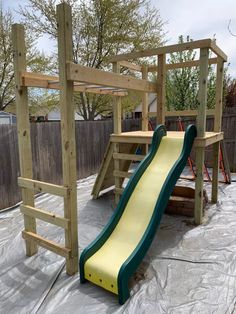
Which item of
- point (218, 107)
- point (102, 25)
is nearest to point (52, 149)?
point (218, 107)

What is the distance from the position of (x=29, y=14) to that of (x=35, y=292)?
9513mm

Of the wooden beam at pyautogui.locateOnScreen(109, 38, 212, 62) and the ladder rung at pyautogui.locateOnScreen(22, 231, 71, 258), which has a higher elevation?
the wooden beam at pyautogui.locateOnScreen(109, 38, 212, 62)

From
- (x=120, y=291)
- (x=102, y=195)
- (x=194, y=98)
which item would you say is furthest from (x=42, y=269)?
(x=194, y=98)

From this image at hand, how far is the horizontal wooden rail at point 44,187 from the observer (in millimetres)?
2445

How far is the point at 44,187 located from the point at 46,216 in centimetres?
30

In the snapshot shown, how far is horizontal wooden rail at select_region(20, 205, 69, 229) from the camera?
8.16 ft

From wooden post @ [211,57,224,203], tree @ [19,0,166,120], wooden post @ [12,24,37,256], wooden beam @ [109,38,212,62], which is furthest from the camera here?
tree @ [19,0,166,120]

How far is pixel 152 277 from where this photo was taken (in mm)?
2439

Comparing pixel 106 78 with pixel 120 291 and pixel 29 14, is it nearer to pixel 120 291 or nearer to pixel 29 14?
pixel 120 291

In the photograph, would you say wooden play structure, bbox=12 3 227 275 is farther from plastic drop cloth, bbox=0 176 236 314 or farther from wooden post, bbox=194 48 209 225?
plastic drop cloth, bbox=0 176 236 314

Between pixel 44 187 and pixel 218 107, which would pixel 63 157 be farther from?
pixel 218 107

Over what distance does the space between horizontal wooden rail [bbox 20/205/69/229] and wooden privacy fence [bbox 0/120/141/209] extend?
1.67m

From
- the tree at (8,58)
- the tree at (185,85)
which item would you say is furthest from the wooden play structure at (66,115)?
the tree at (8,58)

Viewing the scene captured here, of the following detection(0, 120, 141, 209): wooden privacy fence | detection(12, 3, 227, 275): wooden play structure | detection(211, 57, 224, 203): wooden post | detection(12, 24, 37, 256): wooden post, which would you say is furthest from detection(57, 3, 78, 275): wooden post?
detection(211, 57, 224, 203): wooden post
